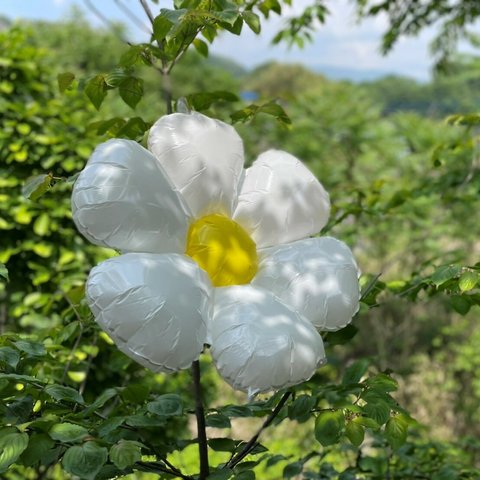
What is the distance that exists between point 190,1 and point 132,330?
67 centimetres

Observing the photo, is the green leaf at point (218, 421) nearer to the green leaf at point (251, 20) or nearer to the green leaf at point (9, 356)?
the green leaf at point (9, 356)

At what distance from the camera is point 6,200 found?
8.91ft

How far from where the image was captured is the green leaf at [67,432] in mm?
968

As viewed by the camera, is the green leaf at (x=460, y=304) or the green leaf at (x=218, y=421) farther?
the green leaf at (x=460, y=304)

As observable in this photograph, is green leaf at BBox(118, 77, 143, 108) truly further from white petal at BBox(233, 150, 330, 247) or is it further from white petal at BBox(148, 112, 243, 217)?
white petal at BBox(233, 150, 330, 247)

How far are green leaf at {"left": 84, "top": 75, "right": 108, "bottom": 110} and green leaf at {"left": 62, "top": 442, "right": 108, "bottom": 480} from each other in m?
0.67

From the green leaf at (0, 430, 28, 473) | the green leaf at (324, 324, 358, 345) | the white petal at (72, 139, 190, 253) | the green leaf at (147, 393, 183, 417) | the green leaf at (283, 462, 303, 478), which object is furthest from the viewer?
the green leaf at (283, 462, 303, 478)

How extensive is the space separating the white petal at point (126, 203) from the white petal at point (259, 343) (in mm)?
144

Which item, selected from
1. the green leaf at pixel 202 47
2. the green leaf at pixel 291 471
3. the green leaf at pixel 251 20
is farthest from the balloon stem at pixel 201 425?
the green leaf at pixel 202 47

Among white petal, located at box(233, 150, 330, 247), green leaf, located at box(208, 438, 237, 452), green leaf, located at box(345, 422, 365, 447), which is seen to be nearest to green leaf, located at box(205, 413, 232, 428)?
green leaf, located at box(208, 438, 237, 452)

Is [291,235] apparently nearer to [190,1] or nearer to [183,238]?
[183,238]

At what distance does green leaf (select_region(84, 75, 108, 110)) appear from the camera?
4.20 ft

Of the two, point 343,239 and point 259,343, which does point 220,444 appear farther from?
point 343,239

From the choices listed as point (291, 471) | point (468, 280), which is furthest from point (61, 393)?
point (468, 280)
